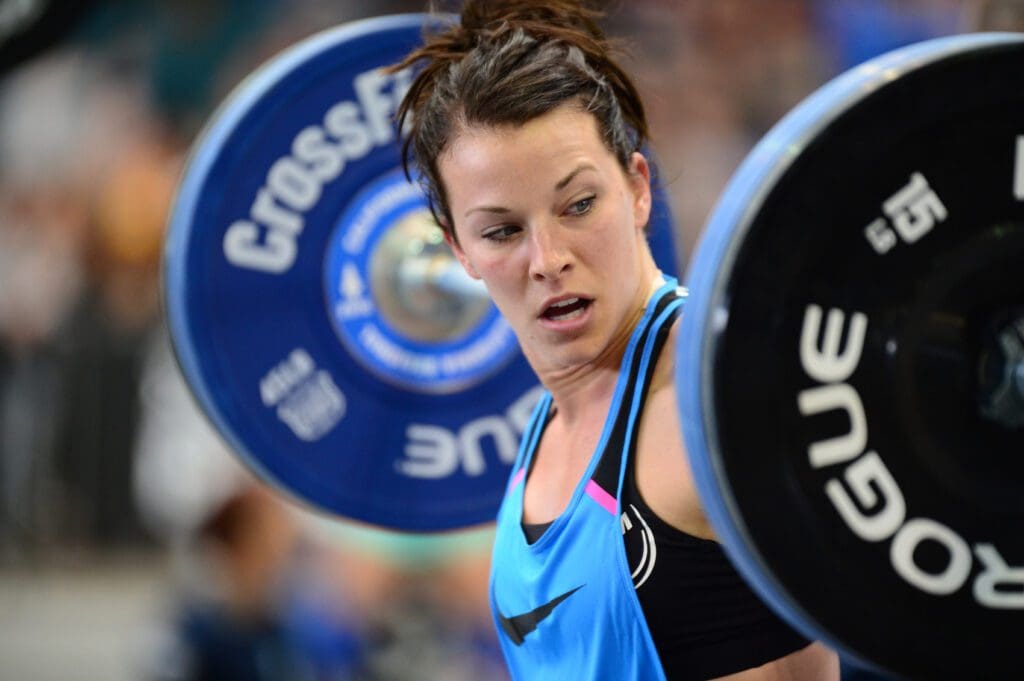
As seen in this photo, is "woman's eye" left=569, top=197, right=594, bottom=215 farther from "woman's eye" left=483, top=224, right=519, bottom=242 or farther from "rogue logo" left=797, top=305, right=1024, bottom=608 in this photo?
"rogue logo" left=797, top=305, right=1024, bottom=608

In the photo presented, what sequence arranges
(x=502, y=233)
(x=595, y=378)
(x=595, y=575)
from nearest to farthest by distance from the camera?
(x=595, y=575) → (x=502, y=233) → (x=595, y=378)

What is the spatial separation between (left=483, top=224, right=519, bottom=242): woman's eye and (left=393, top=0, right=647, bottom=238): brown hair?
0.12 m

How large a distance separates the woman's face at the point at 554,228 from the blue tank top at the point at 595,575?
0.06 metres

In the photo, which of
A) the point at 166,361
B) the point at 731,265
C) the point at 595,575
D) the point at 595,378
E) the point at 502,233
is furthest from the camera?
the point at 166,361

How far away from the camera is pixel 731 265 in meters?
1.12

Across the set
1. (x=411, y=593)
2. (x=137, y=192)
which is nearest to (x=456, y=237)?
(x=411, y=593)

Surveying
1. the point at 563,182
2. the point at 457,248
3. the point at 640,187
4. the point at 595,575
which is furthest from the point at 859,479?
the point at 457,248

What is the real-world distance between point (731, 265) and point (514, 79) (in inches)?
24.5

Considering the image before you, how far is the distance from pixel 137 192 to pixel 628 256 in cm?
398

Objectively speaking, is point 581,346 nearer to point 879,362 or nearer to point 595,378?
point 595,378

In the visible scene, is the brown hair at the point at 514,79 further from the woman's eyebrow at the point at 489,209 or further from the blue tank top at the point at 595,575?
the blue tank top at the point at 595,575

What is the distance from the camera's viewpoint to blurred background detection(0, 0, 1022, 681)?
12.0 feet

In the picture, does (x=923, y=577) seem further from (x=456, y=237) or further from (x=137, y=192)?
(x=137, y=192)

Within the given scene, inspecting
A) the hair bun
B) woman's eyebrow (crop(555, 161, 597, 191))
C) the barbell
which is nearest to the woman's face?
woman's eyebrow (crop(555, 161, 597, 191))
